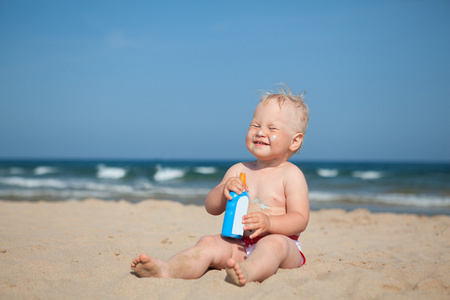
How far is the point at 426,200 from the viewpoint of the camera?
11.5 m

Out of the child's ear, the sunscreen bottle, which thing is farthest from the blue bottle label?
the child's ear

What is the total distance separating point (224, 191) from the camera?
2.65 m

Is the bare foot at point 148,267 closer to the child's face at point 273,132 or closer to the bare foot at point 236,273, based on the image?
the bare foot at point 236,273

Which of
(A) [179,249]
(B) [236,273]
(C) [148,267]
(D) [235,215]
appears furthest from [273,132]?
(A) [179,249]

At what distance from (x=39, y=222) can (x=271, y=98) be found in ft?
12.8

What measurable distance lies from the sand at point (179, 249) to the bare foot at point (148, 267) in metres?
0.06

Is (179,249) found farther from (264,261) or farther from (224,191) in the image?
(264,261)

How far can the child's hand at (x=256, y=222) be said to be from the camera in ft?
8.25

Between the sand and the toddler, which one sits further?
the toddler

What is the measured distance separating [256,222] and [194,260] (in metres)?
0.51

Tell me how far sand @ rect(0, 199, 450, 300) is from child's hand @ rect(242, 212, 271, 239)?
1.06ft

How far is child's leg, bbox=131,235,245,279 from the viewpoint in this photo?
2541mm

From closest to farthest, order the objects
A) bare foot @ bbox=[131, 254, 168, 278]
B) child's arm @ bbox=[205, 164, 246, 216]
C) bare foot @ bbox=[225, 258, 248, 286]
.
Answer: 1. bare foot @ bbox=[225, 258, 248, 286]
2. bare foot @ bbox=[131, 254, 168, 278]
3. child's arm @ bbox=[205, 164, 246, 216]

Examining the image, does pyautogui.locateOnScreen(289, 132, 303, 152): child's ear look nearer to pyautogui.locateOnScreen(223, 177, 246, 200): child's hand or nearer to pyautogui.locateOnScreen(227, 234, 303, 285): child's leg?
pyautogui.locateOnScreen(223, 177, 246, 200): child's hand
